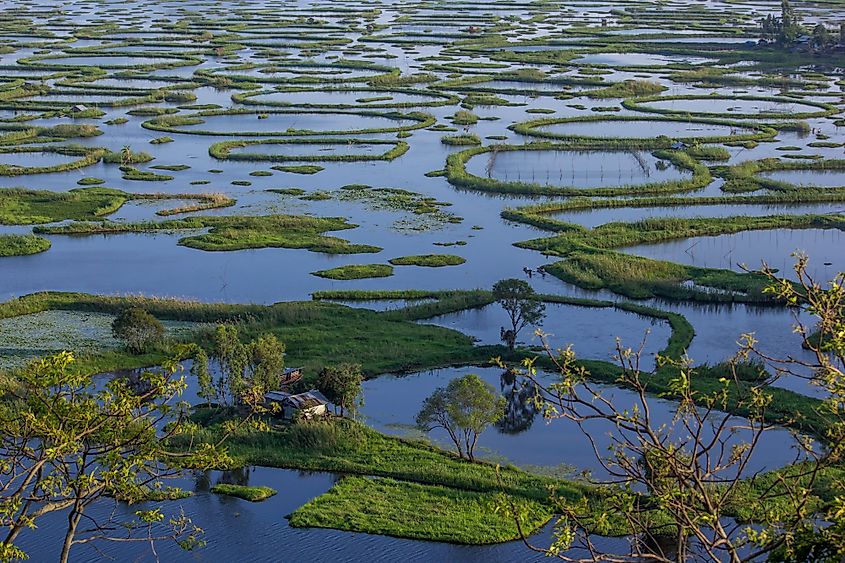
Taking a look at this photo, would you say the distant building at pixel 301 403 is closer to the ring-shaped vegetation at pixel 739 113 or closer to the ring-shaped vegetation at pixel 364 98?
the ring-shaped vegetation at pixel 739 113

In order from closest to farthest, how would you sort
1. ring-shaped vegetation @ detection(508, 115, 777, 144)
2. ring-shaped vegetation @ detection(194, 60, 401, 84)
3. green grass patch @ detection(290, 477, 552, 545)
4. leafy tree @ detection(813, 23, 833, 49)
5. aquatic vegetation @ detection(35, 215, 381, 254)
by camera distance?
1. green grass patch @ detection(290, 477, 552, 545)
2. aquatic vegetation @ detection(35, 215, 381, 254)
3. ring-shaped vegetation @ detection(508, 115, 777, 144)
4. ring-shaped vegetation @ detection(194, 60, 401, 84)
5. leafy tree @ detection(813, 23, 833, 49)

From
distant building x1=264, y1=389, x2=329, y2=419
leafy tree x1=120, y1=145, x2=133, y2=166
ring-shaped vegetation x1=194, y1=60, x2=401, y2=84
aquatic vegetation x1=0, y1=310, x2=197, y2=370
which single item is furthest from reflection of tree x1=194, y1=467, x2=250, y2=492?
ring-shaped vegetation x1=194, y1=60, x2=401, y2=84

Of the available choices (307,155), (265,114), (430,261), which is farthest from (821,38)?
(430,261)

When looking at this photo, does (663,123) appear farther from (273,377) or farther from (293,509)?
(293,509)

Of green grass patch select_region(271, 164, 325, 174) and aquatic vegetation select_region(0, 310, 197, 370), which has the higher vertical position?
aquatic vegetation select_region(0, 310, 197, 370)

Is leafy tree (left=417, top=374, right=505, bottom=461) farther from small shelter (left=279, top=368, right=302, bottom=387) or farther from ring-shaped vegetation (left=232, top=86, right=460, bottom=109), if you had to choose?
ring-shaped vegetation (left=232, top=86, right=460, bottom=109)

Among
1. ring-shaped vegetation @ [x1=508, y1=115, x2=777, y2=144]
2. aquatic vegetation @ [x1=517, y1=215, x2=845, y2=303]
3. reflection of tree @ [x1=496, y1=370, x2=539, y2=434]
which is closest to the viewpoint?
reflection of tree @ [x1=496, y1=370, x2=539, y2=434]

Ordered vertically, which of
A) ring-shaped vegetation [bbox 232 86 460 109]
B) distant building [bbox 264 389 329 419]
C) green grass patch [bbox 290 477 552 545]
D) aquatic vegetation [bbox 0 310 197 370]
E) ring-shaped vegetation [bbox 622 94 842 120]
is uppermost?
distant building [bbox 264 389 329 419]
